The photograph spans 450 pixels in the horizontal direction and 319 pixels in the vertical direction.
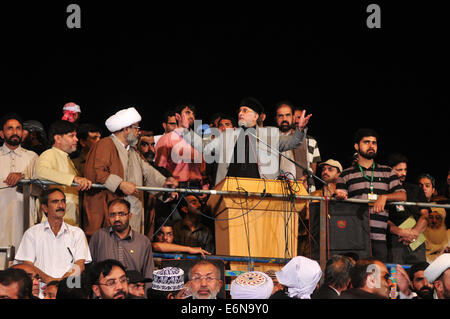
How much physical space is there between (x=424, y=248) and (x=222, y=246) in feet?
7.74

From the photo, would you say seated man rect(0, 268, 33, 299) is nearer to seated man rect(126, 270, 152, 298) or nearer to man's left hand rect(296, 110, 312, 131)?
seated man rect(126, 270, 152, 298)

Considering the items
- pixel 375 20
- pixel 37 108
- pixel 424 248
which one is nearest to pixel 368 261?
pixel 424 248

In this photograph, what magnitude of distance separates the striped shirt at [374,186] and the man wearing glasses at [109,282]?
119 inches

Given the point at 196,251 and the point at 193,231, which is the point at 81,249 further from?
the point at 193,231

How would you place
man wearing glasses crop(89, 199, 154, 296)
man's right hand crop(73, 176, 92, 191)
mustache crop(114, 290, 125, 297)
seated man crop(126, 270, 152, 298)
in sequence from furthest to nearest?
man's right hand crop(73, 176, 92, 191) < man wearing glasses crop(89, 199, 154, 296) < seated man crop(126, 270, 152, 298) < mustache crop(114, 290, 125, 297)

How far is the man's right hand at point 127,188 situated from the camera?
7.48m

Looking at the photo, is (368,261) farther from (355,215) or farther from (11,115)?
(11,115)

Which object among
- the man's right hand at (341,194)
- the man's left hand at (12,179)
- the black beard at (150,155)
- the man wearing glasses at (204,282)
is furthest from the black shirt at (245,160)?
the man's left hand at (12,179)

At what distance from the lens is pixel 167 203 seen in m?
8.45

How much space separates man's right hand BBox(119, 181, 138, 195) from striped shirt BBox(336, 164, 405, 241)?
2.23 meters

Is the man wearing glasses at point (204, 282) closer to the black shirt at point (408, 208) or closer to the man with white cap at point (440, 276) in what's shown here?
the man with white cap at point (440, 276)

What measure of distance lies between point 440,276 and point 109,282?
2774 millimetres

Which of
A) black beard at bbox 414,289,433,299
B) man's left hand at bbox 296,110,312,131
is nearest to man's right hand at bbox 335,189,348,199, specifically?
man's left hand at bbox 296,110,312,131

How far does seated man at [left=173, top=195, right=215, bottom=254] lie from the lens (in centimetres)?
804
